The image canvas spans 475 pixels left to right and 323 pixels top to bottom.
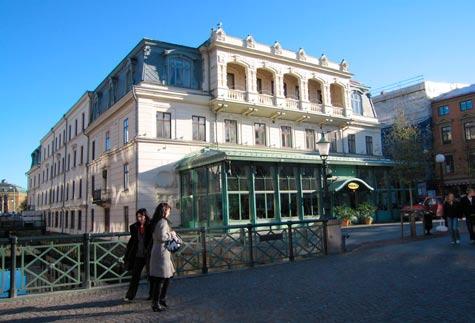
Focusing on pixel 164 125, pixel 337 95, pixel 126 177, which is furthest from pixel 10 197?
pixel 337 95

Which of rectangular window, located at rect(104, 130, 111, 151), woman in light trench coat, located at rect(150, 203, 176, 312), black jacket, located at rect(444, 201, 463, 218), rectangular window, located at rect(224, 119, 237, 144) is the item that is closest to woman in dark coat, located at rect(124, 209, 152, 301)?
woman in light trench coat, located at rect(150, 203, 176, 312)

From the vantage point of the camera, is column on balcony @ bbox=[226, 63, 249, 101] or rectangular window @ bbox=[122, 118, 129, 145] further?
column on balcony @ bbox=[226, 63, 249, 101]

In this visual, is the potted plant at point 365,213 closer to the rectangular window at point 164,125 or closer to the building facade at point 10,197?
the rectangular window at point 164,125

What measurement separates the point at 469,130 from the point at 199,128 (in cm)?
3128

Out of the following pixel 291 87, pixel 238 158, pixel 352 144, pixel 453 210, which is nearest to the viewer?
pixel 453 210

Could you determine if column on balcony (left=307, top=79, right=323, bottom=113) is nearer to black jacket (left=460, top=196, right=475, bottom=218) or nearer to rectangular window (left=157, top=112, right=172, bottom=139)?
rectangular window (left=157, top=112, right=172, bottom=139)

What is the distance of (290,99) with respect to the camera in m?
30.7

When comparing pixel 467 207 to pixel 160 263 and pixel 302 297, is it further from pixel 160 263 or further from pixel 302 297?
pixel 160 263

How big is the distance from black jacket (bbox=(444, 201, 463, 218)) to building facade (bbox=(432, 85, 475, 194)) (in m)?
31.0

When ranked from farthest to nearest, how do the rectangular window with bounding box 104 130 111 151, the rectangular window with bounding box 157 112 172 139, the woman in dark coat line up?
the rectangular window with bounding box 104 130 111 151, the rectangular window with bounding box 157 112 172 139, the woman in dark coat

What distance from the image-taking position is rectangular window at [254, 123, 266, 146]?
1163 inches

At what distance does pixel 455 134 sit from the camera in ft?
143

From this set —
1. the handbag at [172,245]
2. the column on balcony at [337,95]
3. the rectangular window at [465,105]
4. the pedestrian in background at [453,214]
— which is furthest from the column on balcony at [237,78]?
the rectangular window at [465,105]

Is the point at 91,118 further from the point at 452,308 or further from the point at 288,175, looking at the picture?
the point at 452,308
